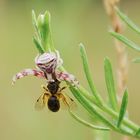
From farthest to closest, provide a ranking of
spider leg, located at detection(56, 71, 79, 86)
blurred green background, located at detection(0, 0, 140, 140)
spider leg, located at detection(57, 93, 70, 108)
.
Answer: blurred green background, located at detection(0, 0, 140, 140) < spider leg, located at detection(57, 93, 70, 108) < spider leg, located at detection(56, 71, 79, 86)

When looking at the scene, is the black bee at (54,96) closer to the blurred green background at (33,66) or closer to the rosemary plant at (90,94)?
the rosemary plant at (90,94)

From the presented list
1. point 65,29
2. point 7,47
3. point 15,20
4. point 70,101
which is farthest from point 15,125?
point 15,20

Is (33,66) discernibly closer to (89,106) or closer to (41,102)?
(41,102)

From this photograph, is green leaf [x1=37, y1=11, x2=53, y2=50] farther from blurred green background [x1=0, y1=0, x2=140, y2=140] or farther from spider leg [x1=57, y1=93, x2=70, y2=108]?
blurred green background [x1=0, y1=0, x2=140, y2=140]

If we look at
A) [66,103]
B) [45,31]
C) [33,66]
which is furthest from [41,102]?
[33,66]

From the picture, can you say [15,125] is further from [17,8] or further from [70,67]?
[17,8]

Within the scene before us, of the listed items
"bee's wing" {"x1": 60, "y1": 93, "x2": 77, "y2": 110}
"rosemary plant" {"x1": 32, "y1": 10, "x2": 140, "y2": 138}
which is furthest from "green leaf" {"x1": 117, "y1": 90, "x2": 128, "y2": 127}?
"bee's wing" {"x1": 60, "y1": 93, "x2": 77, "y2": 110}
